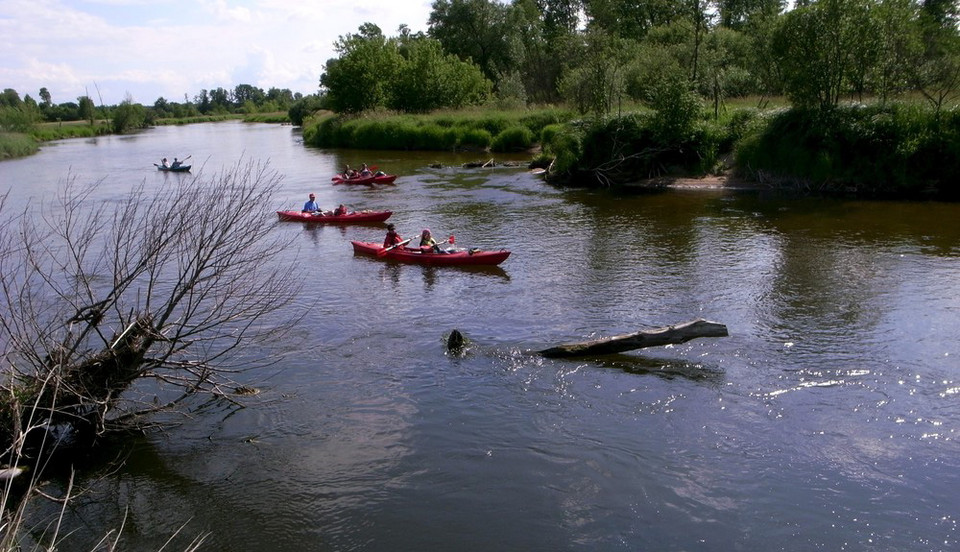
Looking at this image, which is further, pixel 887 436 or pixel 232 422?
pixel 232 422

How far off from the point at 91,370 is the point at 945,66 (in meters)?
30.5

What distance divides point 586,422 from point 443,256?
30.6 ft

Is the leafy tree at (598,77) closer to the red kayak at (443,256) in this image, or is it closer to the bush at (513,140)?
the bush at (513,140)

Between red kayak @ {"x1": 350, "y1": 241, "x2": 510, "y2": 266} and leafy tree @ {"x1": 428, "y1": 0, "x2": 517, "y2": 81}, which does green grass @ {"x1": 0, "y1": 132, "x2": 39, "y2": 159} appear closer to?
leafy tree @ {"x1": 428, "y1": 0, "x2": 517, "y2": 81}

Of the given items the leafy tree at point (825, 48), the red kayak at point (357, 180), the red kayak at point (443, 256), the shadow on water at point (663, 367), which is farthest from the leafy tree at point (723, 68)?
the shadow on water at point (663, 367)

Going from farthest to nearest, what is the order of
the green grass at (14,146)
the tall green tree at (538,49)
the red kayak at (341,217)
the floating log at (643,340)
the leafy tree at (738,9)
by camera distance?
the tall green tree at (538,49) < the leafy tree at (738,9) < the green grass at (14,146) < the red kayak at (341,217) < the floating log at (643,340)

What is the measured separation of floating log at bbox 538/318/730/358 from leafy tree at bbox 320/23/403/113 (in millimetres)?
52374

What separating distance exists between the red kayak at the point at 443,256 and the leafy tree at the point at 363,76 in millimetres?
43915

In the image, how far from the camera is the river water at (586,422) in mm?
8430

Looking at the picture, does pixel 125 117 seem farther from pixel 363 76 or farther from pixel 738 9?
pixel 738 9

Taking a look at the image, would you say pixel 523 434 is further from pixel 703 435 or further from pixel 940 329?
pixel 940 329

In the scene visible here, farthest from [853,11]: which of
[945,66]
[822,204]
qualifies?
[822,204]

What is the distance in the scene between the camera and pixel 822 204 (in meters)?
26.5

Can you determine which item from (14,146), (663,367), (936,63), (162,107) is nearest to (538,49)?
(936,63)
